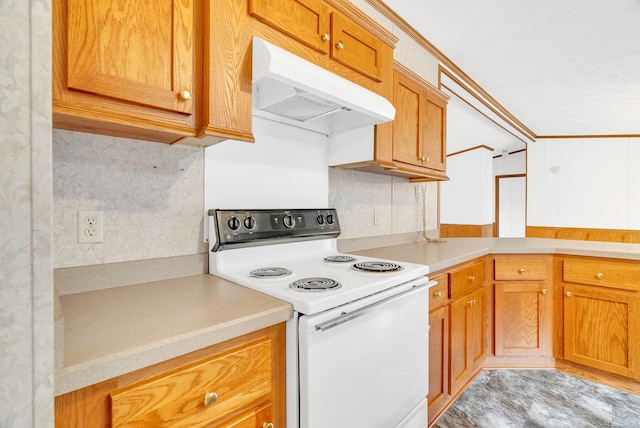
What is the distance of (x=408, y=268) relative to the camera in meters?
1.44

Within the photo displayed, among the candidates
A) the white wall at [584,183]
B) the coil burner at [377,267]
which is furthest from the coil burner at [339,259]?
the white wall at [584,183]

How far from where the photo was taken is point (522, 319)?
7.67 feet

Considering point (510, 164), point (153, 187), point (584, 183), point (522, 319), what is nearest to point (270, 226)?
point (153, 187)

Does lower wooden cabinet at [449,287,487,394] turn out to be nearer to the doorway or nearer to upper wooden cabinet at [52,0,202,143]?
upper wooden cabinet at [52,0,202,143]

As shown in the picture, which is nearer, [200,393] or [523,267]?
[200,393]

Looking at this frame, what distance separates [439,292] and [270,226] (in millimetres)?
993

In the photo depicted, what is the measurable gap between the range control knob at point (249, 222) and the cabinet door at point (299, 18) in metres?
0.79

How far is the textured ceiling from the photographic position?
7.23 ft

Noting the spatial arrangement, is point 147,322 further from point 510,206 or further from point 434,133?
point 510,206

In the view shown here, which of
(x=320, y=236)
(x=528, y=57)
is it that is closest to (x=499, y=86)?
(x=528, y=57)

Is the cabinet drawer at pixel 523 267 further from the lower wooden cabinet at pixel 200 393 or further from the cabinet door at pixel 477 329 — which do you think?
the lower wooden cabinet at pixel 200 393

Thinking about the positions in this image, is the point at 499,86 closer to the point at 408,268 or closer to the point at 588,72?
the point at 588,72

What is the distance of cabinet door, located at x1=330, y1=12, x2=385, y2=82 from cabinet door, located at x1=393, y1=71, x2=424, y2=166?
0.30 meters

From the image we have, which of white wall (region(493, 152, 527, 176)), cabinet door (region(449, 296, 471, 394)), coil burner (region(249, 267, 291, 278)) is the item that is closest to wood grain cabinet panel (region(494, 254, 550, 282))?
cabinet door (region(449, 296, 471, 394))
